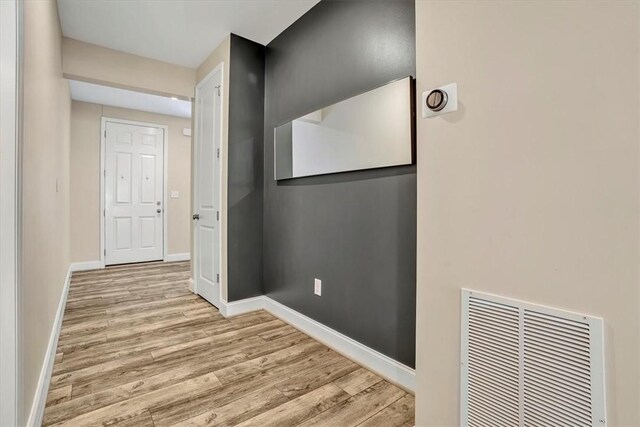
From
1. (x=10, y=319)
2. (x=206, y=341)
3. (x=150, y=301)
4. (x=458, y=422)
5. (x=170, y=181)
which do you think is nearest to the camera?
(x=10, y=319)

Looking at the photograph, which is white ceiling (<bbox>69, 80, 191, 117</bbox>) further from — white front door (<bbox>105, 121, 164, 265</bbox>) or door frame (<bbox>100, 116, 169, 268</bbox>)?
white front door (<bbox>105, 121, 164, 265</bbox>)

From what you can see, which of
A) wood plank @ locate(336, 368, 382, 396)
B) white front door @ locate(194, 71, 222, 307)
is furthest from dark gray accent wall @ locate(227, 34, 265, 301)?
wood plank @ locate(336, 368, 382, 396)

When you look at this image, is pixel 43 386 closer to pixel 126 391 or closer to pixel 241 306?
pixel 126 391

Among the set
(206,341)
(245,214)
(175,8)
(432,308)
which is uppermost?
(175,8)

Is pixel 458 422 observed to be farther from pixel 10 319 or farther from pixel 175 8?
pixel 175 8

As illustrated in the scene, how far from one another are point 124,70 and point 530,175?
3.61 metres

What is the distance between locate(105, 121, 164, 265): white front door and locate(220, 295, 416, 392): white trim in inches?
123

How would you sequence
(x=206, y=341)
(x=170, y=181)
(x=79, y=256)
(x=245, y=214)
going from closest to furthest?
(x=206, y=341) < (x=245, y=214) < (x=79, y=256) < (x=170, y=181)

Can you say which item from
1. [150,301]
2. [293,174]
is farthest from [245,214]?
[150,301]

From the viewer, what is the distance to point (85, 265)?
4566 mm

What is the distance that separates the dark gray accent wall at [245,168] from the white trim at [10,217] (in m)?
1.70

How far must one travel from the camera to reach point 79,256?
14.9ft

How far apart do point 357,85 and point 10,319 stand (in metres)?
2.00

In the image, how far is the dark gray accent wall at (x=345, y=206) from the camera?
169 cm
